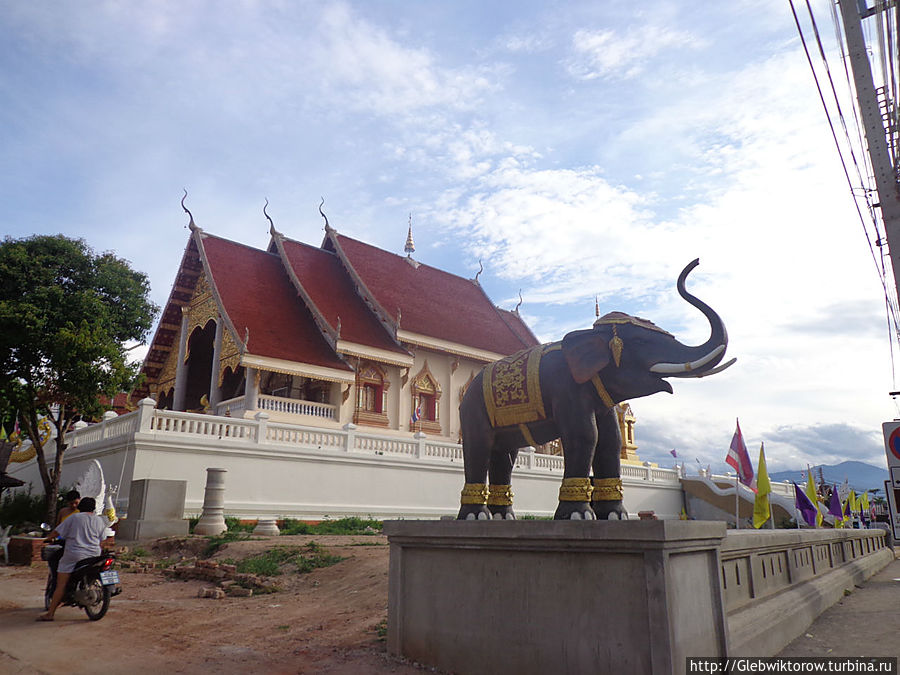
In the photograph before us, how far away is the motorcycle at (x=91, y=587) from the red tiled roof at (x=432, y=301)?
13.8 meters

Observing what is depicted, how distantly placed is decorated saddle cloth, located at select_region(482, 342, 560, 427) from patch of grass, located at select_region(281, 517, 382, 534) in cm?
801

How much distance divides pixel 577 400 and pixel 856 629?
2776 millimetres

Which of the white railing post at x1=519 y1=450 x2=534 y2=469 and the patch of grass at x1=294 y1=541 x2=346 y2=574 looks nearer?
the patch of grass at x1=294 y1=541 x2=346 y2=574

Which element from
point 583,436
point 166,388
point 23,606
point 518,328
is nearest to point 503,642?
point 583,436

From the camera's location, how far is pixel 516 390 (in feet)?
17.2

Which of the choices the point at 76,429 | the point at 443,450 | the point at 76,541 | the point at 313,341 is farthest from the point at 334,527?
the point at 76,429

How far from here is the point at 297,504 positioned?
13.8 meters

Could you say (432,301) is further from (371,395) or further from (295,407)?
(295,407)

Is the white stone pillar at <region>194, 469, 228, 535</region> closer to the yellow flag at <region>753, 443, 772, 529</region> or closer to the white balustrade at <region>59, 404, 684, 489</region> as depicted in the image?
the white balustrade at <region>59, 404, 684, 489</region>

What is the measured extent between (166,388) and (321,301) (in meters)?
5.80

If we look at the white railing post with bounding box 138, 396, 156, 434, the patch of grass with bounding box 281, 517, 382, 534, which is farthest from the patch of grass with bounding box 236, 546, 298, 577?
the white railing post with bounding box 138, 396, 156, 434

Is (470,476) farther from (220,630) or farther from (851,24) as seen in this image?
(851,24)

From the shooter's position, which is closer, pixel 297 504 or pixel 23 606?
pixel 23 606

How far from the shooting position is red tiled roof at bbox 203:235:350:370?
16578 mm
